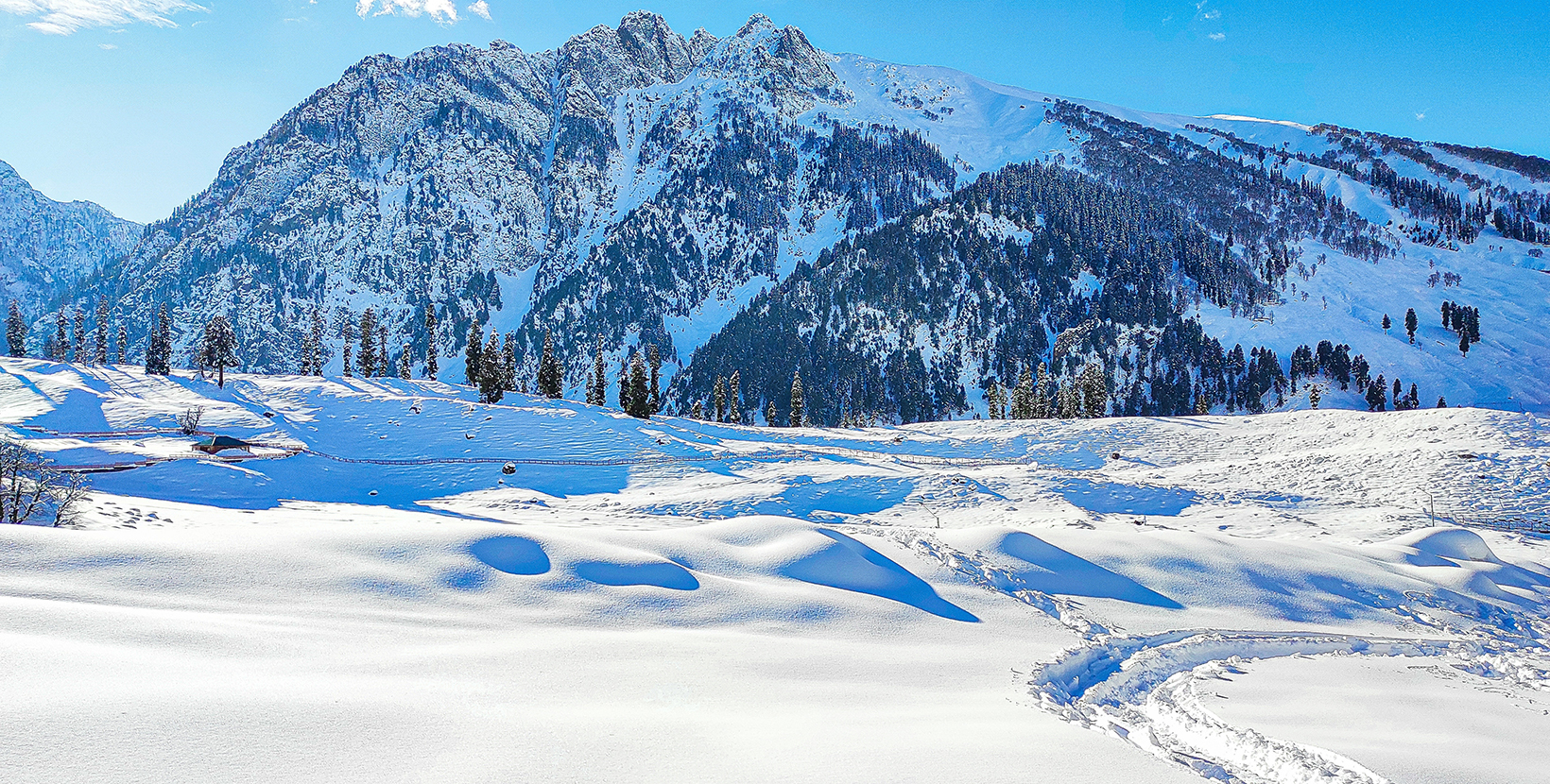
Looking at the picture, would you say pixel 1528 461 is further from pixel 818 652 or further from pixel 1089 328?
pixel 1089 328

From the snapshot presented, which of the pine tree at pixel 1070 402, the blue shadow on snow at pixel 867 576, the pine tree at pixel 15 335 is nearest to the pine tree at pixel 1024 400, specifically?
the pine tree at pixel 1070 402

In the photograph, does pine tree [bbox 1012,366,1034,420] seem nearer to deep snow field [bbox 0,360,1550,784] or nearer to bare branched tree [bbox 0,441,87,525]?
deep snow field [bbox 0,360,1550,784]

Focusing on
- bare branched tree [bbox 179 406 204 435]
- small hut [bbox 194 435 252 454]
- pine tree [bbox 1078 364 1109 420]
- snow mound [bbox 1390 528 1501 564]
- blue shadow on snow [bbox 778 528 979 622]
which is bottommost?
small hut [bbox 194 435 252 454]

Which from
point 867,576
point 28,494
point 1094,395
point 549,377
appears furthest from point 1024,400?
point 28,494

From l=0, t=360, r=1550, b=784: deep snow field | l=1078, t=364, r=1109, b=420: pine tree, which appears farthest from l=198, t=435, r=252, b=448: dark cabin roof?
l=1078, t=364, r=1109, b=420: pine tree

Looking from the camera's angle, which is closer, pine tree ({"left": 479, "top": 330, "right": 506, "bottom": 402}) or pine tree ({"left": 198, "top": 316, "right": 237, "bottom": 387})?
pine tree ({"left": 198, "top": 316, "right": 237, "bottom": 387})

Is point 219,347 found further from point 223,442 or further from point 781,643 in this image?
point 781,643

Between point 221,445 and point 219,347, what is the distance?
33225 mm

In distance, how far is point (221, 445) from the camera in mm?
45344

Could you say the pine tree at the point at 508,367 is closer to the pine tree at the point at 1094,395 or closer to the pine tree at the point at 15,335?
the pine tree at the point at 1094,395

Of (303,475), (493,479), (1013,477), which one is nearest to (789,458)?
(1013,477)

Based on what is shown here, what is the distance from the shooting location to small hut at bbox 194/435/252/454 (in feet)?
146

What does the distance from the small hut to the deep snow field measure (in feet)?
30.3

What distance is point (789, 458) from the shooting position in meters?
49.0
